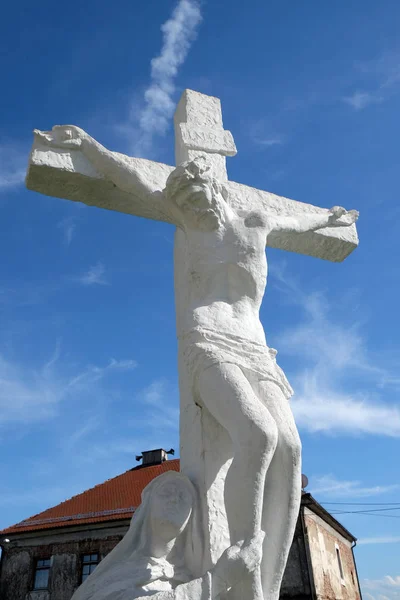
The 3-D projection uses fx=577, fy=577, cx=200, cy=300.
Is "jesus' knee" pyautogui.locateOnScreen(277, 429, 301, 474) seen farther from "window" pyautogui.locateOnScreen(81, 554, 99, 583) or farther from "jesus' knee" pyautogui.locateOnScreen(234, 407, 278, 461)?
"window" pyautogui.locateOnScreen(81, 554, 99, 583)

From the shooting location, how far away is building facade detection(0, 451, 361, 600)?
Answer: 19078mm

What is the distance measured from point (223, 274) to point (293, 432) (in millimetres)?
1043

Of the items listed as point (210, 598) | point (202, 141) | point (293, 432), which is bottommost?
point (210, 598)

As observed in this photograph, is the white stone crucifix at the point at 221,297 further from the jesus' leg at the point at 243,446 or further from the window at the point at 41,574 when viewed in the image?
the window at the point at 41,574

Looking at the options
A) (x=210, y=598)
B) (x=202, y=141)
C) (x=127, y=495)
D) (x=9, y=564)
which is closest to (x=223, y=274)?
(x=202, y=141)

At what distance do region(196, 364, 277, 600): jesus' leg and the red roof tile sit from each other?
17689 mm

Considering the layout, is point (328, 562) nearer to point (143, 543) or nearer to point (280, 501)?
point (280, 501)

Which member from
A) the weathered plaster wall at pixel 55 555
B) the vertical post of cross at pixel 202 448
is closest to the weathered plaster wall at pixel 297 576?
the weathered plaster wall at pixel 55 555

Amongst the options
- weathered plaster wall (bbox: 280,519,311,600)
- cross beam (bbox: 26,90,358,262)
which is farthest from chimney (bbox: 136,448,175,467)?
cross beam (bbox: 26,90,358,262)

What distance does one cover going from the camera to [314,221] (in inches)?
179

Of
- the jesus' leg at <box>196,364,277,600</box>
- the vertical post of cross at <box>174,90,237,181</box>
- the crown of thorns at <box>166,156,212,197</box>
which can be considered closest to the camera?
the jesus' leg at <box>196,364,277,600</box>

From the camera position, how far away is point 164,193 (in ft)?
12.7

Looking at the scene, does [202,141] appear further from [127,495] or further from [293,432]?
[127,495]

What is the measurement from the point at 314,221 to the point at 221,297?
1521 mm
